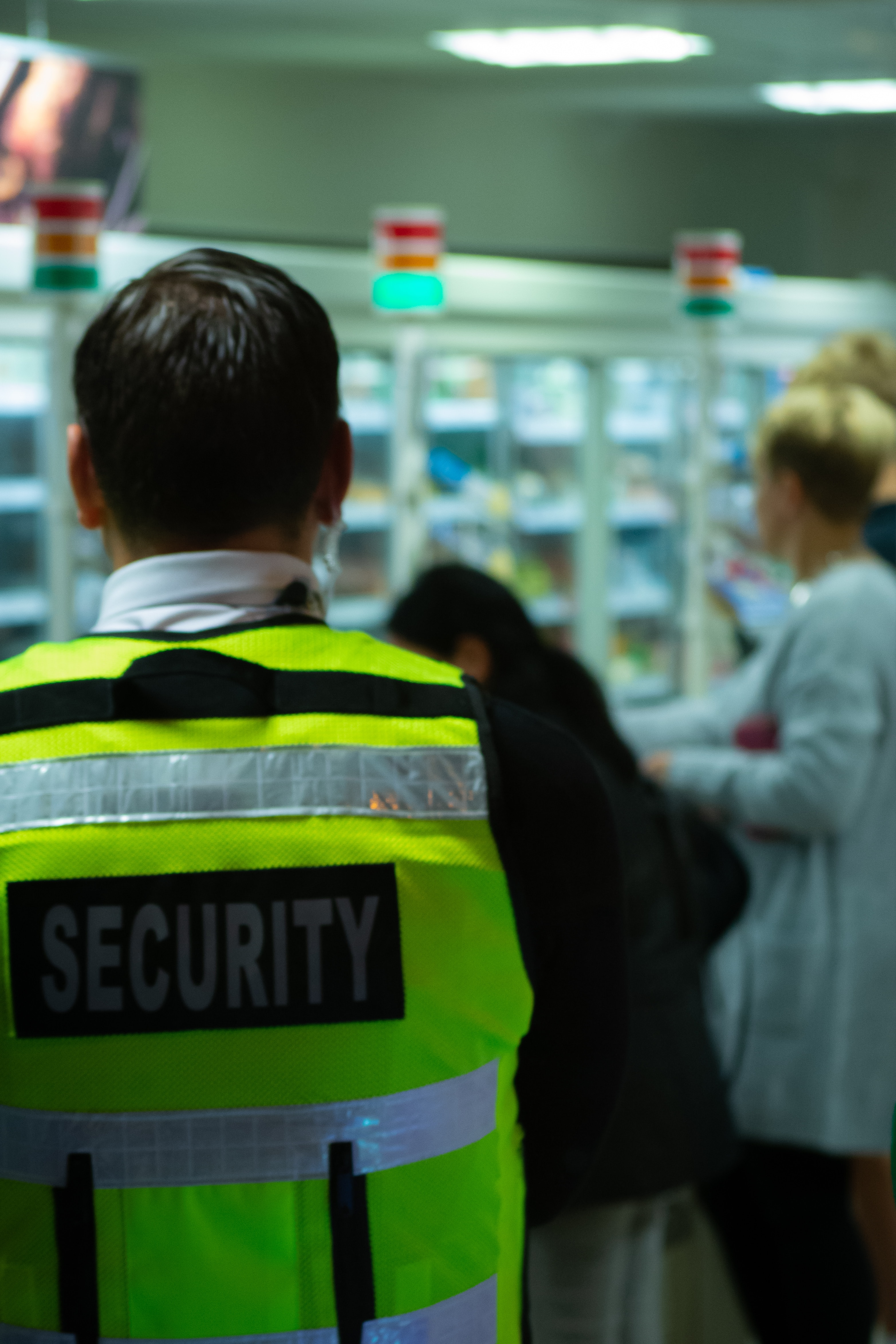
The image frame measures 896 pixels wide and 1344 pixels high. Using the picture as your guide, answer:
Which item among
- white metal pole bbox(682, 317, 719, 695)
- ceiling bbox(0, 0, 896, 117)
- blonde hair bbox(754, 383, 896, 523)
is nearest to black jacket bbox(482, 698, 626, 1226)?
blonde hair bbox(754, 383, 896, 523)

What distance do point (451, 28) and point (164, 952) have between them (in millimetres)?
3588

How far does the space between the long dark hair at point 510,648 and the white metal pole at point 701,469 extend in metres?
2.61

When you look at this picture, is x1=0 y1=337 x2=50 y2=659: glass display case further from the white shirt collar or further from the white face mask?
the white shirt collar

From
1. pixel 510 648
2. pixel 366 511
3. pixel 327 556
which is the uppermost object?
pixel 327 556

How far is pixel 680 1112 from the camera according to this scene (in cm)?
173

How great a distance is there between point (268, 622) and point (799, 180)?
548cm

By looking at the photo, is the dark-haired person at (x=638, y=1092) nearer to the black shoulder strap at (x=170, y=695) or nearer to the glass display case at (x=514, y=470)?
the black shoulder strap at (x=170, y=695)

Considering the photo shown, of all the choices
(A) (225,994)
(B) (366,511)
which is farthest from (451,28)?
(A) (225,994)

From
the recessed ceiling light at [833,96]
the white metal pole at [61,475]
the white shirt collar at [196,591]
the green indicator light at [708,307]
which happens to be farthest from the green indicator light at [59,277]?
the recessed ceiling light at [833,96]

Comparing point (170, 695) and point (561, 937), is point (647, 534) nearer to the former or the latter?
point (561, 937)

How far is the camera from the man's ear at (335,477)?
1.08m

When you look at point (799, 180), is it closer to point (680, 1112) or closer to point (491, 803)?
point (680, 1112)

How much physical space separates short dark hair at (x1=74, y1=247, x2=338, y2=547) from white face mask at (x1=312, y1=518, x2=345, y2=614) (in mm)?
104

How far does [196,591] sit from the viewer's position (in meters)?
1.00
